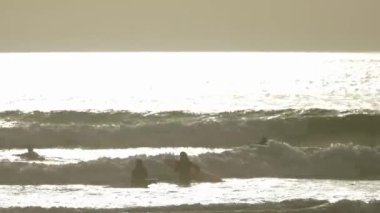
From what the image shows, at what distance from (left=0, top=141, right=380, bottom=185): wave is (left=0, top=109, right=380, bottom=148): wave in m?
4.18

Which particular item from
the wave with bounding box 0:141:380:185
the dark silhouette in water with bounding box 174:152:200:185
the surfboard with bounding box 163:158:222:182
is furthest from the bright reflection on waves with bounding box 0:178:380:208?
the wave with bounding box 0:141:380:185

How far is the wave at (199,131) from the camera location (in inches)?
1048

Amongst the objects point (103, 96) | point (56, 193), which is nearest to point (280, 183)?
point (56, 193)

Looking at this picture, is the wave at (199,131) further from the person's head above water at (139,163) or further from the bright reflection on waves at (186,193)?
the bright reflection on waves at (186,193)

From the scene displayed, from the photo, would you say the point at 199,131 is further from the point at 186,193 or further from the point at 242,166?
the point at 186,193

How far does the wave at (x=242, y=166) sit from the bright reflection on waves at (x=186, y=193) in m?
0.96

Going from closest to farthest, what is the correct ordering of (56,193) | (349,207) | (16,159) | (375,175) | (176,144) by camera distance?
(349,207) → (56,193) → (375,175) → (16,159) → (176,144)

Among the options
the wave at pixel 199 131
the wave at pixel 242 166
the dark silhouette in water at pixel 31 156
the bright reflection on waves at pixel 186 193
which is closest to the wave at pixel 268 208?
the bright reflection on waves at pixel 186 193

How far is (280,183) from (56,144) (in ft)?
31.7

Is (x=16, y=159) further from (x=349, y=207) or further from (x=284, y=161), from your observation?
(x=349, y=207)

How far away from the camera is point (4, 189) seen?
1859cm

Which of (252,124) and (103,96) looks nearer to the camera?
(252,124)

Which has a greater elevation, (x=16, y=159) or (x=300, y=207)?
(x=16, y=159)

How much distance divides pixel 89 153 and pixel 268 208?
9.47m
